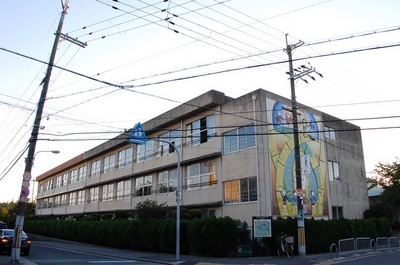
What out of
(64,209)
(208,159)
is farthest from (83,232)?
(64,209)

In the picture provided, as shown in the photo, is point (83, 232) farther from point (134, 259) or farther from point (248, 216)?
point (248, 216)

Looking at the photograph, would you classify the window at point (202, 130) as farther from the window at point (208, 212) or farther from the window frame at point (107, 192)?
the window frame at point (107, 192)

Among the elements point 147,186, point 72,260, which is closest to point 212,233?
point 72,260

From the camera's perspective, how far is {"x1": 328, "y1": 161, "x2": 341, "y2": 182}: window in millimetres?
29094

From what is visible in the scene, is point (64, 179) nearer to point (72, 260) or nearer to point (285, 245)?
point (72, 260)

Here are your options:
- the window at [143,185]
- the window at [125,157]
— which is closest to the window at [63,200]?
the window at [125,157]

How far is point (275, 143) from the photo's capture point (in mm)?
24750

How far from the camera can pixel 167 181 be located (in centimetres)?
3241

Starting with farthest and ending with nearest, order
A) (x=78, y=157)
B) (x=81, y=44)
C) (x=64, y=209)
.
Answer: (x=64, y=209) → (x=78, y=157) → (x=81, y=44)

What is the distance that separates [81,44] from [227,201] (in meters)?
14.3

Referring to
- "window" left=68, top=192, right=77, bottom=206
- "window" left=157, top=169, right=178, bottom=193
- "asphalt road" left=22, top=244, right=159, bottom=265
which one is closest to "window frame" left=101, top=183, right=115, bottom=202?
"window" left=68, top=192, right=77, bottom=206

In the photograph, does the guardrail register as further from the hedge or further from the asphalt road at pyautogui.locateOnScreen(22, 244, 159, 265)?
the asphalt road at pyautogui.locateOnScreen(22, 244, 159, 265)

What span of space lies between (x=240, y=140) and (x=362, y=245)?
997 centimetres

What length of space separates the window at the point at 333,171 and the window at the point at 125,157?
66.3 ft
